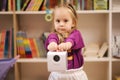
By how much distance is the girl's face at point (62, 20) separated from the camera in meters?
1.60

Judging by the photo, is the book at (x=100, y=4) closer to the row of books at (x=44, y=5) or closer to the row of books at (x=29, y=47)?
the row of books at (x=44, y=5)

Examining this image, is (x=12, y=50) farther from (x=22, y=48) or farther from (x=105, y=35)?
(x=105, y=35)

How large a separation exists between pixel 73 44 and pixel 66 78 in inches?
9.6

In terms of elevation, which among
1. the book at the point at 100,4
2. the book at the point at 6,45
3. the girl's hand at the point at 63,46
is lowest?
the book at the point at 6,45

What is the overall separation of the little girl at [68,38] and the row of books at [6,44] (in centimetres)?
68

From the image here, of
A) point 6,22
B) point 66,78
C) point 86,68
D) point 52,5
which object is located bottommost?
point 86,68

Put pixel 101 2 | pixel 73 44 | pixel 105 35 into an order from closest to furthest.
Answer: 1. pixel 73 44
2. pixel 101 2
3. pixel 105 35

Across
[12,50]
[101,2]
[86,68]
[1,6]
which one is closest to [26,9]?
[1,6]

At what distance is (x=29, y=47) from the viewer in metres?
2.28

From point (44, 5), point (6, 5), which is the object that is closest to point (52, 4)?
point (44, 5)

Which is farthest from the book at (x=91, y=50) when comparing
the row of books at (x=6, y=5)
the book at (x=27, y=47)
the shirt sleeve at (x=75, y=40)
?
the row of books at (x=6, y=5)

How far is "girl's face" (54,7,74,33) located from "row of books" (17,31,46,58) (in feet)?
2.33

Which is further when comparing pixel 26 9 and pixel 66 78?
pixel 26 9

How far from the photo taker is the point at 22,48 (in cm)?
227
